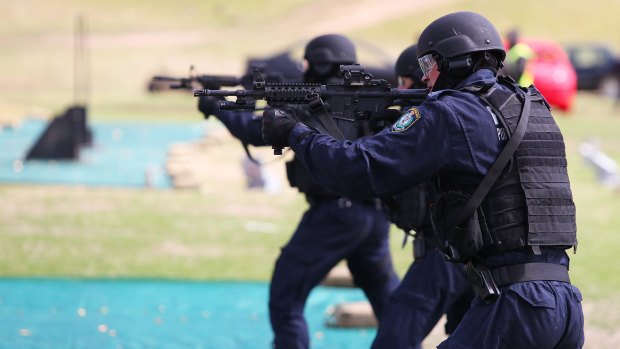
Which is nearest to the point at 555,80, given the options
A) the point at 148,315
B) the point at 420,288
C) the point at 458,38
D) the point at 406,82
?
the point at 148,315

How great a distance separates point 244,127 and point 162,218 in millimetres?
5917

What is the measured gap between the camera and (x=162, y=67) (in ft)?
123

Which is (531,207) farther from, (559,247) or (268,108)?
(268,108)

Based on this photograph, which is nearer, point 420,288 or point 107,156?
point 420,288

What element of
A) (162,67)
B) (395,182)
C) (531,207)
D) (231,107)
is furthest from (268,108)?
(162,67)

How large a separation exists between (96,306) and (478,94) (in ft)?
17.2

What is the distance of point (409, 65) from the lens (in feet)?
20.7

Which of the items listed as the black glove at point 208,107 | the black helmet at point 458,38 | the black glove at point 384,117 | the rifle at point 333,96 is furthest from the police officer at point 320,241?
the black helmet at point 458,38

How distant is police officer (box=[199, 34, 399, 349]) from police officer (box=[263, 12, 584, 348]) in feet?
7.03

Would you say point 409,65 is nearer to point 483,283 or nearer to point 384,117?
point 384,117

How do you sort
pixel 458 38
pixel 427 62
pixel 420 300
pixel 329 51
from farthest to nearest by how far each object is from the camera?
1. pixel 329 51
2. pixel 420 300
3. pixel 427 62
4. pixel 458 38

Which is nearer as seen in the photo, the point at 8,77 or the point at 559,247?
the point at 559,247

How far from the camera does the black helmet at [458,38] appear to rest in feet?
14.3

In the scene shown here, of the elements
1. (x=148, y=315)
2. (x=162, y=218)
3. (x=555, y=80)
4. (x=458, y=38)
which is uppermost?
(x=458, y=38)
